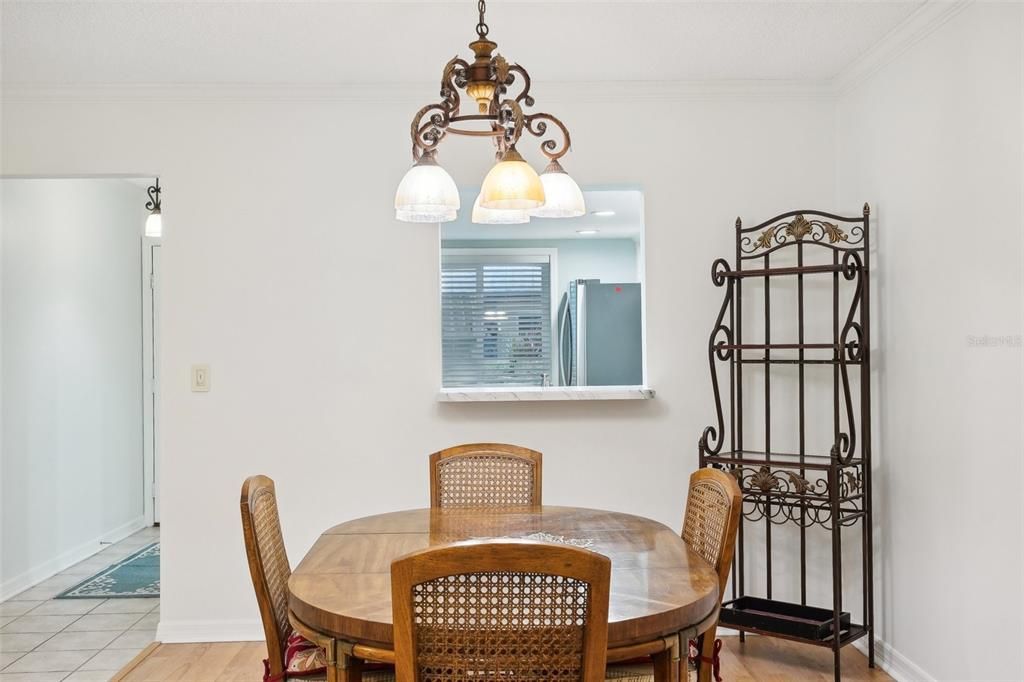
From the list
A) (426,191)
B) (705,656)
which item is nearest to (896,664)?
(705,656)

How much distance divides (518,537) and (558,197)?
91cm

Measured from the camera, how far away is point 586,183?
366 cm

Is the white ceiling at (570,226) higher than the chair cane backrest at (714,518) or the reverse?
higher

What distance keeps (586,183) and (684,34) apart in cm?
80

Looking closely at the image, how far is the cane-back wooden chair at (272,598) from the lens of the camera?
1963 mm

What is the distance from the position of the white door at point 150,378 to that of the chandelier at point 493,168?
4355mm

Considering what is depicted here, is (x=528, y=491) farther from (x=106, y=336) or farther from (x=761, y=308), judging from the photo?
(x=106, y=336)

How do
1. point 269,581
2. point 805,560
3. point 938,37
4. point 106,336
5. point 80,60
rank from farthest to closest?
point 106,336 → point 805,560 → point 80,60 → point 938,37 → point 269,581

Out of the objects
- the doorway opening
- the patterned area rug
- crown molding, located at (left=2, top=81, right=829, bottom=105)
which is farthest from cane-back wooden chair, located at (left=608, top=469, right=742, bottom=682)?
the patterned area rug

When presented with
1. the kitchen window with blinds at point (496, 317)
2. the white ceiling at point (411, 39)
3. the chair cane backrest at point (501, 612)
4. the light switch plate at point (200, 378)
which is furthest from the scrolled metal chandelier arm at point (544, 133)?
the kitchen window with blinds at point (496, 317)

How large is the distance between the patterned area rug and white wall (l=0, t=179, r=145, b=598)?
0.29 meters

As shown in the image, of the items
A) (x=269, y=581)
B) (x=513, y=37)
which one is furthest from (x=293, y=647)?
(x=513, y=37)

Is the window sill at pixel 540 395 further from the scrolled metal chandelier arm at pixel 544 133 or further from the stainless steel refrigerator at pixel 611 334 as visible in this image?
the stainless steel refrigerator at pixel 611 334

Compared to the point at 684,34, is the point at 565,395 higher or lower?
lower
